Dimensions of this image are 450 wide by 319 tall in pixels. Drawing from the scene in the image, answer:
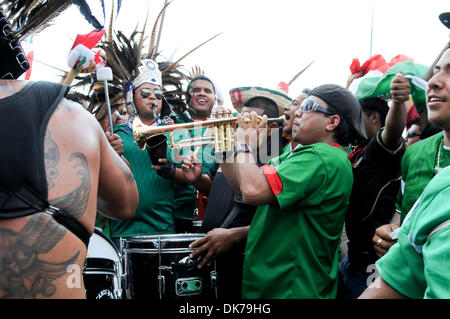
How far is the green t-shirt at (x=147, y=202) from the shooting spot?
417 cm

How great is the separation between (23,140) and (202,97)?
422 cm

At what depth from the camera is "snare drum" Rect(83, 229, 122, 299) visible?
8.48 ft

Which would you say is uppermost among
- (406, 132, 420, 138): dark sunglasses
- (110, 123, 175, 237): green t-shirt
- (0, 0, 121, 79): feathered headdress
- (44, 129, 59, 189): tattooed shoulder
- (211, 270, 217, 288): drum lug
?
(0, 0, 121, 79): feathered headdress

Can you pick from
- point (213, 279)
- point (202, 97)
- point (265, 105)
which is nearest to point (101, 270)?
point (213, 279)

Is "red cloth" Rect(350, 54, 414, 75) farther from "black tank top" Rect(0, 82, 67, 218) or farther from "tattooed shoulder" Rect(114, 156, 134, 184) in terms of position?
"black tank top" Rect(0, 82, 67, 218)

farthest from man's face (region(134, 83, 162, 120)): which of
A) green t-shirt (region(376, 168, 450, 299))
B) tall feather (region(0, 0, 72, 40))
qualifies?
green t-shirt (region(376, 168, 450, 299))

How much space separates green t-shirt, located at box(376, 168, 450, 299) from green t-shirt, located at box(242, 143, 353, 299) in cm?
113

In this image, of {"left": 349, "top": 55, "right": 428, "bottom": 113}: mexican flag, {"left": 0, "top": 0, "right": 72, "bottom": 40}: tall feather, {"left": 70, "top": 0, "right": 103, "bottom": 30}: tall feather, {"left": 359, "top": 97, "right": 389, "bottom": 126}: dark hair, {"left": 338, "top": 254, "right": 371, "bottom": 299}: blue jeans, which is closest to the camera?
{"left": 0, "top": 0, "right": 72, "bottom": 40}: tall feather

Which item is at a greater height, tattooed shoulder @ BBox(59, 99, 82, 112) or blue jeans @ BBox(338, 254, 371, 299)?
tattooed shoulder @ BBox(59, 99, 82, 112)

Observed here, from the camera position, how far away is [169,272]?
3.07m

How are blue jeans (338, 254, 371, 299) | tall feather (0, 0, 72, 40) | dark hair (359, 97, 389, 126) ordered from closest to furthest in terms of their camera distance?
tall feather (0, 0, 72, 40) < blue jeans (338, 254, 371, 299) < dark hair (359, 97, 389, 126)

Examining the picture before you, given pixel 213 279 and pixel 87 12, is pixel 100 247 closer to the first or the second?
pixel 213 279

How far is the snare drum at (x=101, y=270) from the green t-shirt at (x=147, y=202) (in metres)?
1.33
